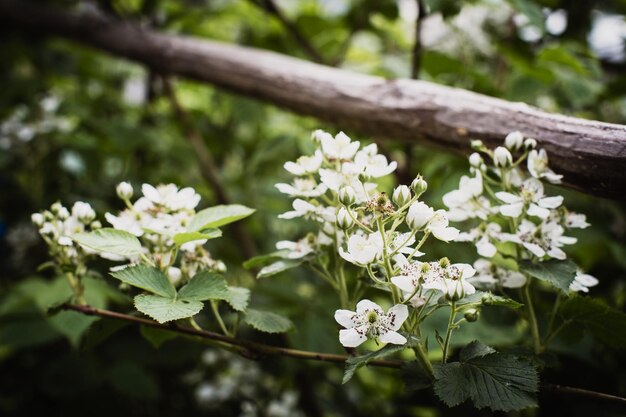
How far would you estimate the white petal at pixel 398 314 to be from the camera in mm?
581

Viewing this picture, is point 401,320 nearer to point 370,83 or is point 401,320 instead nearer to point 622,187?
point 622,187

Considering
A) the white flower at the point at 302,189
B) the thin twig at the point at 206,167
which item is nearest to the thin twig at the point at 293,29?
the thin twig at the point at 206,167

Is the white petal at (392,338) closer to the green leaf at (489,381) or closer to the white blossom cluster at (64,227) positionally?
the green leaf at (489,381)

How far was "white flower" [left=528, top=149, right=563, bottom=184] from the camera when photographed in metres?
0.75

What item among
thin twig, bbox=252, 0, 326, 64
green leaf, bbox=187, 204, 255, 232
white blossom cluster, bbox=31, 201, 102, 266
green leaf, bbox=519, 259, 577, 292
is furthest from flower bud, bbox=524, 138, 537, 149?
thin twig, bbox=252, 0, 326, 64

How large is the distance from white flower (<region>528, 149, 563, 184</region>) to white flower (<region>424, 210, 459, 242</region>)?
225 mm

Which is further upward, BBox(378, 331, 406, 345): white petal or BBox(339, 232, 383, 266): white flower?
BBox(339, 232, 383, 266): white flower

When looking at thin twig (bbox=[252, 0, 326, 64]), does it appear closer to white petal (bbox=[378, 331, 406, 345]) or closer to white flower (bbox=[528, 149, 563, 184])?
white flower (bbox=[528, 149, 563, 184])

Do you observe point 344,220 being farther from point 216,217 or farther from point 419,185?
point 216,217

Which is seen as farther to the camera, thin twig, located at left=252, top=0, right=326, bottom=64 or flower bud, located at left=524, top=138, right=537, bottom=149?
thin twig, located at left=252, top=0, right=326, bottom=64

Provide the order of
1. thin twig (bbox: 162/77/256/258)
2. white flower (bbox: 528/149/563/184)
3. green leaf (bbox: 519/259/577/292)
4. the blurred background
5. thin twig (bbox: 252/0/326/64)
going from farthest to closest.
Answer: thin twig (bbox: 162/77/256/258) → thin twig (bbox: 252/0/326/64) → the blurred background → white flower (bbox: 528/149/563/184) → green leaf (bbox: 519/259/577/292)

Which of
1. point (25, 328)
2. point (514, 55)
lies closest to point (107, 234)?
point (25, 328)

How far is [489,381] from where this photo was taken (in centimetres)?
58

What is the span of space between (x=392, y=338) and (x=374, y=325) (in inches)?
1.1
